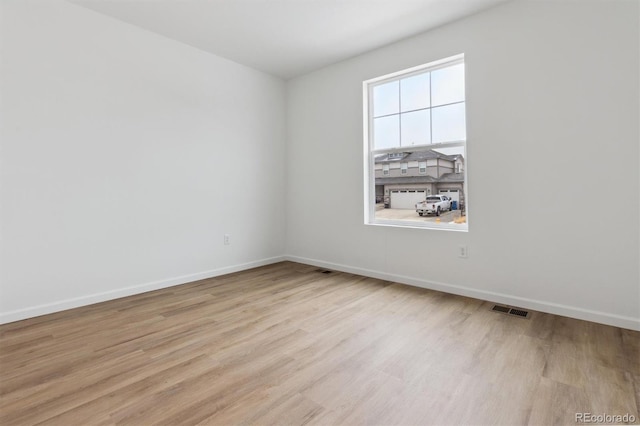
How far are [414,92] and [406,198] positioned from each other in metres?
1.26

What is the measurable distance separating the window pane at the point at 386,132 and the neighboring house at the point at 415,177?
5.6 inches

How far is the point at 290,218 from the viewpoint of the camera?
5055 millimetres

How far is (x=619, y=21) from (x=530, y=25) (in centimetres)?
61

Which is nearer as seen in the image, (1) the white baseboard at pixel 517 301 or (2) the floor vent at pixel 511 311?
(1) the white baseboard at pixel 517 301

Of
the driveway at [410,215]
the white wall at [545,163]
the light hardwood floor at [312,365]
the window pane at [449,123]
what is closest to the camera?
the light hardwood floor at [312,365]

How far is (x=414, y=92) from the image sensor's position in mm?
3756

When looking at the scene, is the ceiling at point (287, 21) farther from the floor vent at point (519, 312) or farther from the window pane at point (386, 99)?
the floor vent at point (519, 312)

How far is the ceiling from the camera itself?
3.00 m

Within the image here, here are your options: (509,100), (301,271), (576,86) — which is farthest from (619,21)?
(301,271)

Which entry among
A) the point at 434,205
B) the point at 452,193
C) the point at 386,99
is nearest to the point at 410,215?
the point at 434,205

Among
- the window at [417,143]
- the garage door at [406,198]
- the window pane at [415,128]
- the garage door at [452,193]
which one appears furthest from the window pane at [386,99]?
the garage door at [452,193]

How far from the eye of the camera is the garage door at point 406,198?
3779 mm

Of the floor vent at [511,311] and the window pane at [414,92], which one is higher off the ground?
the window pane at [414,92]

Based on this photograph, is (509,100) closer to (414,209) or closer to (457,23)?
(457,23)
